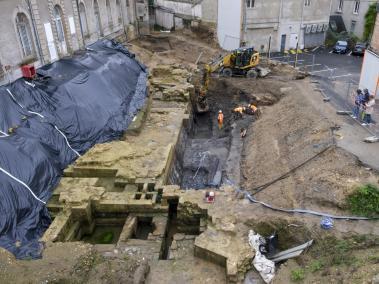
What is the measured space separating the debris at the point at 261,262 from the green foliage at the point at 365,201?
10.2ft

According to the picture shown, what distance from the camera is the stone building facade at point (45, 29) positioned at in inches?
675

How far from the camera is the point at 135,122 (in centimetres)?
1797

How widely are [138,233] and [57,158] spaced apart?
14.0 ft

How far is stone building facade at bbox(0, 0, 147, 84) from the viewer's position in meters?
17.1

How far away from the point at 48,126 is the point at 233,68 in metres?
14.8

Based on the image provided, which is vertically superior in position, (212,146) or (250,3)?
(250,3)

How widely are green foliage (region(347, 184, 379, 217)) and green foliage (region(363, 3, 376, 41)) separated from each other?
2909 cm

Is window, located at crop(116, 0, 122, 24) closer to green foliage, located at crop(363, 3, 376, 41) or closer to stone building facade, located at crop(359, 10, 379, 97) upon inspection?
stone building facade, located at crop(359, 10, 379, 97)

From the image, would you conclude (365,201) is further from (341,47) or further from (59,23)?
(341,47)

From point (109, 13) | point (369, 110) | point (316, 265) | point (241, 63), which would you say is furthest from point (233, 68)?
point (316, 265)

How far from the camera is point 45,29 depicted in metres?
20.2

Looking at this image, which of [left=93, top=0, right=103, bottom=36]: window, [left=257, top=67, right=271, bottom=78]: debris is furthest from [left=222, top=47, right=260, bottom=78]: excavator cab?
[left=93, top=0, right=103, bottom=36]: window

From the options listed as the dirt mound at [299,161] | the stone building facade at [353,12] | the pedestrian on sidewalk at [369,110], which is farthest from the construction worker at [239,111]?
the stone building facade at [353,12]

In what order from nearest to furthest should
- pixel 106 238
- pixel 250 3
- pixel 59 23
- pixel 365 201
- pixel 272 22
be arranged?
1. pixel 365 201
2. pixel 106 238
3. pixel 59 23
4. pixel 250 3
5. pixel 272 22
